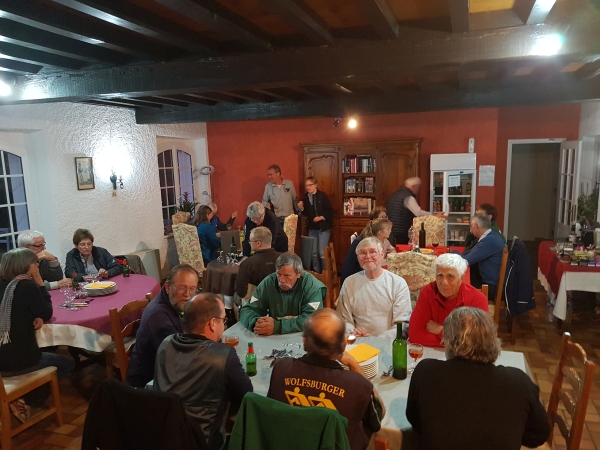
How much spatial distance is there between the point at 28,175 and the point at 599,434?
5792 millimetres

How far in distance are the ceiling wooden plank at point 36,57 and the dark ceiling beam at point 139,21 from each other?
1170 millimetres

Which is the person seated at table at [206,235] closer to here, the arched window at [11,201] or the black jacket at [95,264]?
the black jacket at [95,264]

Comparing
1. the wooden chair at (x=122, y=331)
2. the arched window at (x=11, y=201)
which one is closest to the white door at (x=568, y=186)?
the wooden chair at (x=122, y=331)

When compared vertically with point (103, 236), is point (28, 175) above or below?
above

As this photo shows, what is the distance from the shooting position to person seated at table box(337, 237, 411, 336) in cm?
292

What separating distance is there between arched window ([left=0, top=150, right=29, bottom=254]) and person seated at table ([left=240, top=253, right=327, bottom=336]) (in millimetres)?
3411

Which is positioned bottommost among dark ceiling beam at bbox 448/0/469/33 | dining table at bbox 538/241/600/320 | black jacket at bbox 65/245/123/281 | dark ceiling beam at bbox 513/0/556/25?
dining table at bbox 538/241/600/320

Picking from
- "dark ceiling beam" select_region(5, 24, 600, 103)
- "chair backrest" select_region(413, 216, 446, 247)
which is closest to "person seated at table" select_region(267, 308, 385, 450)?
"dark ceiling beam" select_region(5, 24, 600, 103)

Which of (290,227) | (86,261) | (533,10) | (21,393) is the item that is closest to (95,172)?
(86,261)

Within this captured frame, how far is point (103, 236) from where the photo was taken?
5766 millimetres

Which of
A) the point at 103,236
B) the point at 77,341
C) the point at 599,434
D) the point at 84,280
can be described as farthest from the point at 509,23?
the point at 103,236

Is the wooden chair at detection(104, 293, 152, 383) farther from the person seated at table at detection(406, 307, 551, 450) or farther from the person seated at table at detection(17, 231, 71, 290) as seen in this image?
the person seated at table at detection(406, 307, 551, 450)

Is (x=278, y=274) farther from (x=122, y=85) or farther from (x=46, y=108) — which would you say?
(x=46, y=108)

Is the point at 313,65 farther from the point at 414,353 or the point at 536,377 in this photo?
the point at 536,377
